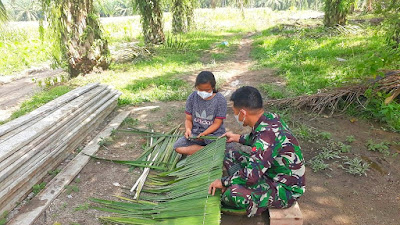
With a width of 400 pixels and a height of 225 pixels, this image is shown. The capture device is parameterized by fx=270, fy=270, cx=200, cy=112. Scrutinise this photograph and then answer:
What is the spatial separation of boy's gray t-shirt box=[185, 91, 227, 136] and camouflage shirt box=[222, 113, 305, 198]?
0.93m

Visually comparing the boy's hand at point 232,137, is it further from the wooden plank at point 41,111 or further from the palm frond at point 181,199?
the wooden plank at point 41,111

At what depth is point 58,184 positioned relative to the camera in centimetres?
275

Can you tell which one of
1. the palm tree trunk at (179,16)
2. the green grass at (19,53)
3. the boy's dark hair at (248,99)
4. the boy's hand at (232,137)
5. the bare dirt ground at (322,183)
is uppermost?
the palm tree trunk at (179,16)

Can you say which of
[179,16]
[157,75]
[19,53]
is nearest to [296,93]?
[157,75]

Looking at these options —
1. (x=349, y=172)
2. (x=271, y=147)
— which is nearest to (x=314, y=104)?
(x=349, y=172)

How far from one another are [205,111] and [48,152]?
5.97 feet

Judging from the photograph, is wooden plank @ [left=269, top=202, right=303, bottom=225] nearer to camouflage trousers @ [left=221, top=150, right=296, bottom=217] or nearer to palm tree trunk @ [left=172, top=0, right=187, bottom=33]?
camouflage trousers @ [left=221, top=150, right=296, bottom=217]

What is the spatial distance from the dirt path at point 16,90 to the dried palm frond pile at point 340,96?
210 inches

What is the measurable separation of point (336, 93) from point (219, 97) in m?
2.27

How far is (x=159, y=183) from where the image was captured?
2707 mm

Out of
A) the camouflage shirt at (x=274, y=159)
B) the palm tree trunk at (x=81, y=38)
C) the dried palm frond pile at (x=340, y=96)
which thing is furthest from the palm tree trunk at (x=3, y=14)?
the camouflage shirt at (x=274, y=159)

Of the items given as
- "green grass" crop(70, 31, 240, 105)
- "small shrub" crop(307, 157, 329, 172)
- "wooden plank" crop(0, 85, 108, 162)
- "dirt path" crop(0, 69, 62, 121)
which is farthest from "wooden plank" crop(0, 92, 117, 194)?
"small shrub" crop(307, 157, 329, 172)

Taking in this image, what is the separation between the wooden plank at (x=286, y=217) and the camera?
2.06 meters

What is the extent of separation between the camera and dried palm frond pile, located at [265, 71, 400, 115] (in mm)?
3920
